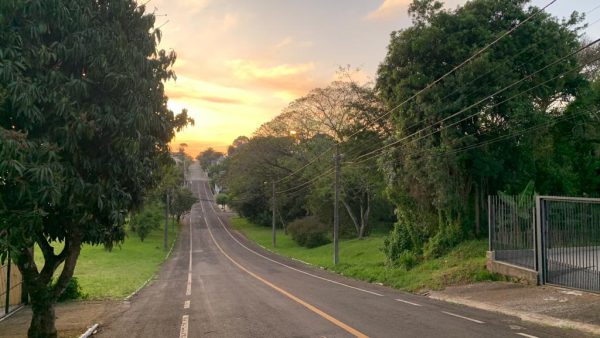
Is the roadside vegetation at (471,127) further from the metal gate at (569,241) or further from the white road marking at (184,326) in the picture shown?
the white road marking at (184,326)

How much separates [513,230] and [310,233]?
117 ft

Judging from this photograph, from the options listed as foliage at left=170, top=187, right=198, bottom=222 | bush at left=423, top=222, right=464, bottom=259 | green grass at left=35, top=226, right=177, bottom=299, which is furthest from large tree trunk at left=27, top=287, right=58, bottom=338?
foliage at left=170, top=187, right=198, bottom=222

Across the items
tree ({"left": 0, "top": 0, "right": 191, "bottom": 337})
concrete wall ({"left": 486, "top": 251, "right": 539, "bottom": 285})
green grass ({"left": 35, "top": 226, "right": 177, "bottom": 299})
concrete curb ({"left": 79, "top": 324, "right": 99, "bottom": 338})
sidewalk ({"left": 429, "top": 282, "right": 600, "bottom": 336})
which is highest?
tree ({"left": 0, "top": 0, "right": 191, "bottom": 337})

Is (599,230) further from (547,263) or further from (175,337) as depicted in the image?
(175,337)

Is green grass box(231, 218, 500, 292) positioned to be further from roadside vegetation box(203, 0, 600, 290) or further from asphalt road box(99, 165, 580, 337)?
asphalt road box(99, 165, 580, 337)

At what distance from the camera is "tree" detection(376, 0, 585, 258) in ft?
71.7

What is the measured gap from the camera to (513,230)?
1705cm

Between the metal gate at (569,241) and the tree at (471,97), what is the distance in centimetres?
713

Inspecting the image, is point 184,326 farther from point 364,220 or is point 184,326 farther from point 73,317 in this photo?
point 364,220

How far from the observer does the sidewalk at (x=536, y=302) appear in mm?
10758

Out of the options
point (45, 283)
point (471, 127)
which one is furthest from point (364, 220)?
point (45, 283)

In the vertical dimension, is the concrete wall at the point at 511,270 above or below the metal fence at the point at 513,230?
below

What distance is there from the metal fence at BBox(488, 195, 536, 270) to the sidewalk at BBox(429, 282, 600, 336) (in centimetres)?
105

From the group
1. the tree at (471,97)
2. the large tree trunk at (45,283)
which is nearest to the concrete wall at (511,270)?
the tree at (471,97)
